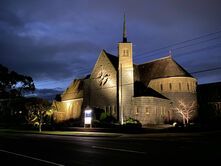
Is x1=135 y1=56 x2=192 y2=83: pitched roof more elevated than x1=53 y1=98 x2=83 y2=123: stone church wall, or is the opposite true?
x1=135 y1=56 x2=192 y2=83: pitched roof

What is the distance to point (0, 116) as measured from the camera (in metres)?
75.7

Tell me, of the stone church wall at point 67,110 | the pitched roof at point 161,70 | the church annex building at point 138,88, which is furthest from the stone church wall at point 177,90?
the stone church wall at point 67,110

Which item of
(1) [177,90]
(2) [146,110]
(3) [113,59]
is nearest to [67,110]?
(3) [113,59]

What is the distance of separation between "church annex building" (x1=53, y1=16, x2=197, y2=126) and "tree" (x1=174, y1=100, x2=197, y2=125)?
0.35 metres

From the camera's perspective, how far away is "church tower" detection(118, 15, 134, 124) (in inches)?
2079

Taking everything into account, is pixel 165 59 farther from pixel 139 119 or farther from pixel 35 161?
pixel 35 161

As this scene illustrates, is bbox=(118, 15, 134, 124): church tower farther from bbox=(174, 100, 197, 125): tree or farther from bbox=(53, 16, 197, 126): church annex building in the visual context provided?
bbox=(174, 100, 197, 125): tree

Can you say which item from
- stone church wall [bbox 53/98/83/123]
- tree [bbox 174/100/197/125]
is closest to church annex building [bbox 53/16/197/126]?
tree [bbox 174/100/197/125]

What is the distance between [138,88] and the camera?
57.2m

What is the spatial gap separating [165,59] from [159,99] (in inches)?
434

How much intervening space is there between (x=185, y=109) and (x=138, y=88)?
993 cm

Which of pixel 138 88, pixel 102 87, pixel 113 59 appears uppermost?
pixel 113 59

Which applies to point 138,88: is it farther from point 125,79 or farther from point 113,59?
point 113,59

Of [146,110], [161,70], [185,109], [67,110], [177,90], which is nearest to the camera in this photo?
[146,110]
